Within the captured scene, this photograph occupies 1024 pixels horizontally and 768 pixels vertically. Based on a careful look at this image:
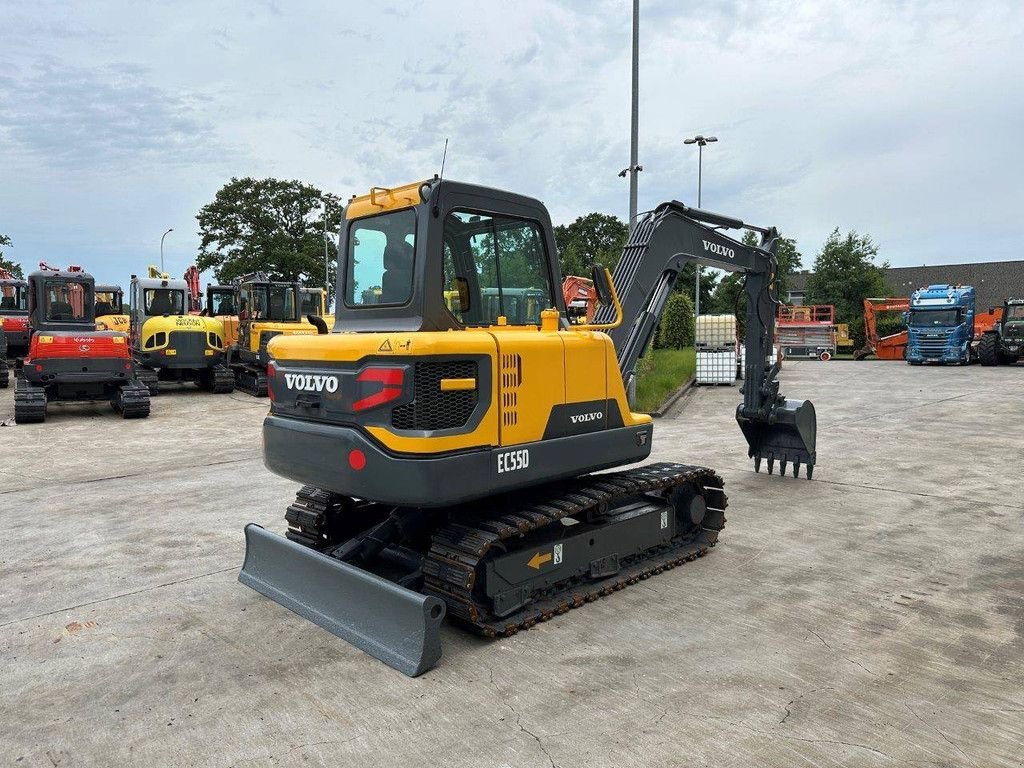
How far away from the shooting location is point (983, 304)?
6228cm

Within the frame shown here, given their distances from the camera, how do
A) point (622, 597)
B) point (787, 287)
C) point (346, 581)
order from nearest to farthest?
1. point (346, 581)
2. point (622, 597)
3. point (787, 287)

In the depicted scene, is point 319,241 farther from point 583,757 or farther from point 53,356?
point 583,757

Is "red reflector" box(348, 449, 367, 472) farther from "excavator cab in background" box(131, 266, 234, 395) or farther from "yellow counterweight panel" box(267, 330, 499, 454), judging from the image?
"excavator cab in background" box(131, 266, 234, 395)

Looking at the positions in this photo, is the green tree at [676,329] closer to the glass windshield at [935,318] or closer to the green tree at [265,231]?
the glass windshield at [935,318]

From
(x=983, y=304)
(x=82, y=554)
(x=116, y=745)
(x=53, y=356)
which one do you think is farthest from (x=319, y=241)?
(x=983, y=304)

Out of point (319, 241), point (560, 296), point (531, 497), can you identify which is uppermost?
point (319, 241)

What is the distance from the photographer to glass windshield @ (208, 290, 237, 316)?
26906 millimetres

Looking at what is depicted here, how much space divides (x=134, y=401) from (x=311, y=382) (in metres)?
11.7

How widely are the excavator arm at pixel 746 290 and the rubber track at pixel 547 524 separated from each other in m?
1.09

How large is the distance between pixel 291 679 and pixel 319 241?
1968 inches

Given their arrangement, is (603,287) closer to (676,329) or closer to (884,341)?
(676,329)

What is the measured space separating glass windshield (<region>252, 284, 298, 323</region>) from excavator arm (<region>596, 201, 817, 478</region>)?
1407cm

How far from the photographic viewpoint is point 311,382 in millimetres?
4859

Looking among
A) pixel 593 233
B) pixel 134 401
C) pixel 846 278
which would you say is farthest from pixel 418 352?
pixel 593 233
